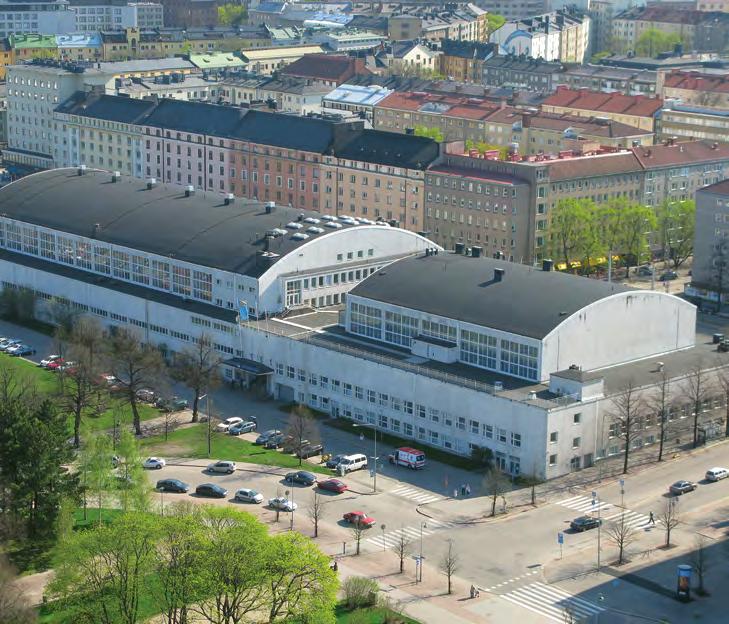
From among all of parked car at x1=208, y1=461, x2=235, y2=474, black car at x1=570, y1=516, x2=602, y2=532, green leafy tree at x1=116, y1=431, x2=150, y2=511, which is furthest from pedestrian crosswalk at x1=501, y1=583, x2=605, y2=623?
parked car at x1=208, y1=461, x2=235, y2=474

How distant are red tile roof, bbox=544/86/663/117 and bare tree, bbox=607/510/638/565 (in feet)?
343

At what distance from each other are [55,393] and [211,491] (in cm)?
2037

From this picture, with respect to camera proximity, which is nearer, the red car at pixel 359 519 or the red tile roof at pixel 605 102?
the red car at pixel 359 519

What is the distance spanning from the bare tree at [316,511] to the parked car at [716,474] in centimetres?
2298

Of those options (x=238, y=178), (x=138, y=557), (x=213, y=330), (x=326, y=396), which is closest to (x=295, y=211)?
(x=213, y=330)

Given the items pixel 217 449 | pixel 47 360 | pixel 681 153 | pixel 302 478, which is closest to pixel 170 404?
pixel 217 449

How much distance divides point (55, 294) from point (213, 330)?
767 inches

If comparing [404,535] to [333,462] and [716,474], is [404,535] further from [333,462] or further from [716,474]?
[716,474]

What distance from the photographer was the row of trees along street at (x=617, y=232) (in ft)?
472

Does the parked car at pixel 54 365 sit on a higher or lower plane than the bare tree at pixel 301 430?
lower

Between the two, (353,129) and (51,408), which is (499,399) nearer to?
(51,408)

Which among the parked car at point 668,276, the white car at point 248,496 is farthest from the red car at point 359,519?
the parked car at point 668,276

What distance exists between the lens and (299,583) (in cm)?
6844

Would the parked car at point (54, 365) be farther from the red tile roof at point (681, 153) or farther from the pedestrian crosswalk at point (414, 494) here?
the red tile roof at point (681, 153)
